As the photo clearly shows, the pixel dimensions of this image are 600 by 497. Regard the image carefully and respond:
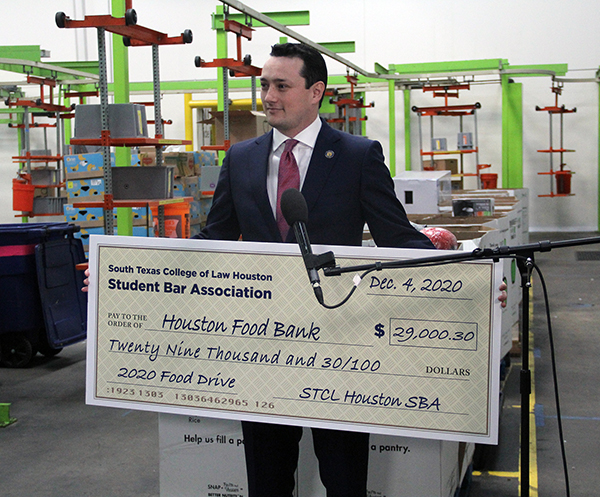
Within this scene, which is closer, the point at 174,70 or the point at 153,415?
the point at 153,415

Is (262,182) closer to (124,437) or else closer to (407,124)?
(124,437)

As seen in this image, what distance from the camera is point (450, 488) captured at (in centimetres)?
224

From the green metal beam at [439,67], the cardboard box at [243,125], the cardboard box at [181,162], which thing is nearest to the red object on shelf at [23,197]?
the cardboard box at [243,125]

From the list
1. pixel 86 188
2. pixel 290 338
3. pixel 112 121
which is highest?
pixel 112 121

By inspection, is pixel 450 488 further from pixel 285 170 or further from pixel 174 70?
pixel 174 70

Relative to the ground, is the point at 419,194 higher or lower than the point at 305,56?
lower

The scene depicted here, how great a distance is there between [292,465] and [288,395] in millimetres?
250

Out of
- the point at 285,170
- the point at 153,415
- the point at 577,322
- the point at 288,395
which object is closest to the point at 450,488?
the point at 288,395

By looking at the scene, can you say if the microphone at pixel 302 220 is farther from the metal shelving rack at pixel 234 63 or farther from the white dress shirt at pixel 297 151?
the metal shelving rack at pixel 234 63

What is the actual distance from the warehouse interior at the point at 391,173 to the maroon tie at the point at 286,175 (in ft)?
1.89

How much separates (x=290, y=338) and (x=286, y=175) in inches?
16.3

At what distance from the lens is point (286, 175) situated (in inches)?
67.1

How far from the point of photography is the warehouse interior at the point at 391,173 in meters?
3.02

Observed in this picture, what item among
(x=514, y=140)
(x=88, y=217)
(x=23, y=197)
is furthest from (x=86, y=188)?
(x=514, y=140)
